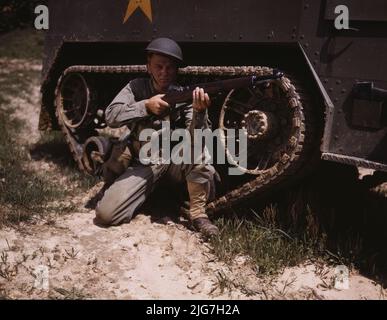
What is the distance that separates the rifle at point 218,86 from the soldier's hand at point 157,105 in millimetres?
37

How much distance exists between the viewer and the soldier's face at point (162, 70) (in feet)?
13.2

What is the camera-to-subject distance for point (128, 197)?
424 centimetres

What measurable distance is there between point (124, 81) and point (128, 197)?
1.85 m

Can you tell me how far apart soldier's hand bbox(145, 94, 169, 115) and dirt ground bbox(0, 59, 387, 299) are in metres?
1.05

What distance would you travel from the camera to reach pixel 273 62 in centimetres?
411

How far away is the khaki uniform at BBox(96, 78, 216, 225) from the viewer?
162 inches

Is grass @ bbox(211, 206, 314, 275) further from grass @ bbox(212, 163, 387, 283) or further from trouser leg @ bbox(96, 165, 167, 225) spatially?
trouser leg @ bbox(96, 165, 167, 225)

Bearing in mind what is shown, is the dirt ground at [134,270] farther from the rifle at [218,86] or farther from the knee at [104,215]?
the rifle at [218,86]

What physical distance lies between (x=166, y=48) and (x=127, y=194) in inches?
51.3

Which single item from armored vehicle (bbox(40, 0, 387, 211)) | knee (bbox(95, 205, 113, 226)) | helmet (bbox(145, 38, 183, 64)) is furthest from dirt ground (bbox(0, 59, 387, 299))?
helmet (bbox(145, 38, 183, 64))

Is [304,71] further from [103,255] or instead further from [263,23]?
[103,255]

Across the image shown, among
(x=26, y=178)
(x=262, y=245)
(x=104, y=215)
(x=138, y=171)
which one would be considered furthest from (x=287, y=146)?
(x=26, y=178)

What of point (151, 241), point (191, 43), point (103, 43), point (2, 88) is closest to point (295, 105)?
point (191, 43)

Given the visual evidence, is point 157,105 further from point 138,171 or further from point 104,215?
point 104,215
